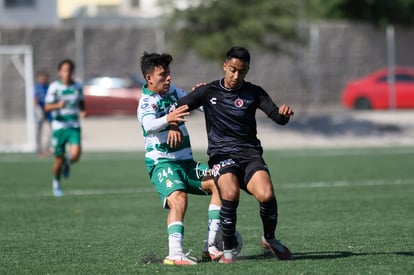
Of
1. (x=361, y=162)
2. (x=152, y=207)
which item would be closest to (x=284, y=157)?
(x=361, y=162)

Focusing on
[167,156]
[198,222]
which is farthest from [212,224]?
[198,222]

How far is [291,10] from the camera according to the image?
1283 inches

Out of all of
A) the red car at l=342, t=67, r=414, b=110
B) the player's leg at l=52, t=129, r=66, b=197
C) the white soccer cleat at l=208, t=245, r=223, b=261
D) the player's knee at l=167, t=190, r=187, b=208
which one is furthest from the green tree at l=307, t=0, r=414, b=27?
the white soccer cleat at l=208, t=245, r=223, b=261

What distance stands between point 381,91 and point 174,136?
1047 inches

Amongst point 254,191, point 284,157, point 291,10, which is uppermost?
point 291,10

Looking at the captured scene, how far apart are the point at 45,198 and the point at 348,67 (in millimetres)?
24508

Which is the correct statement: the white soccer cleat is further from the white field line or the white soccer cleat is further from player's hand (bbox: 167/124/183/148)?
Result: the white field line

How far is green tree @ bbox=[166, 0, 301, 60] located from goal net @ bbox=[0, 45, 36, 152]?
528 cm

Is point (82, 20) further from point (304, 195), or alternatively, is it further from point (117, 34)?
point (304, 195)

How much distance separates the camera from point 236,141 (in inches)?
335

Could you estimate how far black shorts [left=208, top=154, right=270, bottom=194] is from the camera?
8.37 m

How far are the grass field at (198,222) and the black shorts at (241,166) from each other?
27.2 inches

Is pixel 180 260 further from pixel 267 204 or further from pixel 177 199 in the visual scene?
pixel 267 204

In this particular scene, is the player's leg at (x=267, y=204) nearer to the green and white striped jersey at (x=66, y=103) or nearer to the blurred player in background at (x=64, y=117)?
the blurred player in background at (x=64, y=117)
